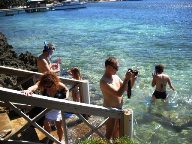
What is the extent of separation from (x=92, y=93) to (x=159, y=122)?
12.2ft

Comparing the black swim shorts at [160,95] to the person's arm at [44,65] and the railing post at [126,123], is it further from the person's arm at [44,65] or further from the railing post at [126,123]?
the railing post at [126,123]

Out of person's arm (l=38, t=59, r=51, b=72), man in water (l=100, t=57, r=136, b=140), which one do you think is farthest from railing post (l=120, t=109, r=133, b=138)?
person's arm (l=38, t=59, r=51, b=72)

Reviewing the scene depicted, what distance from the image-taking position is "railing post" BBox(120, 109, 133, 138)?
5590mm

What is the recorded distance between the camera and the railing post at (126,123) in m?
5.59

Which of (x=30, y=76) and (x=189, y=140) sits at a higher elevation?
(x=30, y=76)

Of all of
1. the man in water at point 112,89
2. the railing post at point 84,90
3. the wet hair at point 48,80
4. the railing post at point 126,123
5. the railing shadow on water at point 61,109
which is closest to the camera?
the railing shadow on water at point 61,109

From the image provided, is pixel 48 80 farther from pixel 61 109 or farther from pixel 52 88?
pixel 61 109

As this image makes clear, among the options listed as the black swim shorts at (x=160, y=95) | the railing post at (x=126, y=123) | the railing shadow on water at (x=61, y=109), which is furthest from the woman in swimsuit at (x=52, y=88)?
the black swim shorts at (x=160, y=95)

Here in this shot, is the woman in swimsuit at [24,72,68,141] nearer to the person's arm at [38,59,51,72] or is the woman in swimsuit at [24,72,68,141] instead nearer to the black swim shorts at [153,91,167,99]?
the person's arm at [38,59,51,72]

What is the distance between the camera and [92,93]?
13.4 metres

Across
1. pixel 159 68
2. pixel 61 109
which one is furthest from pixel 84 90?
pixel 159 68

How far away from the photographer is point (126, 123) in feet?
18.4

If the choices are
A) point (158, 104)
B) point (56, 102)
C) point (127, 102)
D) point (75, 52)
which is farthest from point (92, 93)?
point (75, 52)

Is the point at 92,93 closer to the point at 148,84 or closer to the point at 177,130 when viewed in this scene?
the point at 148,84
